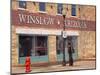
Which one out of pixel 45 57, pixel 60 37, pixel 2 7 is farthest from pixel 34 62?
pixel 2 7

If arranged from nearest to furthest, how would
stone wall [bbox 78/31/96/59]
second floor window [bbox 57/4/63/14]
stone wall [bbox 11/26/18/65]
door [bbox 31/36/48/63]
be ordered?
1. stone wall [bbox 11/26/18/65]
2. door [bbox 31/36/48/63]
3. second floor window [bbox 57/4/63/14]
4. stone wall [bbox 78/31/96/59]

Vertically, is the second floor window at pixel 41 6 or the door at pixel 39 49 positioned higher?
the second floor window at pixel 41 6

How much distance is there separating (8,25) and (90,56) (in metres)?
1.18

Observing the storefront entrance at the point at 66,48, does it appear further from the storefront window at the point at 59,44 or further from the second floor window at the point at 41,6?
the second floor window at the point at 41,6

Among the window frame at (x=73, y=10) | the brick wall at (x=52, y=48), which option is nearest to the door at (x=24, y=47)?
the brick wall at (x=52, y=48)

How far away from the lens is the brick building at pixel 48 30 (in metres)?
3.33

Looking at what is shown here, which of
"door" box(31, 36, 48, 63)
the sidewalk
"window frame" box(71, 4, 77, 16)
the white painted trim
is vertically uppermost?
"window frame" box(71, 4, 77, 16)

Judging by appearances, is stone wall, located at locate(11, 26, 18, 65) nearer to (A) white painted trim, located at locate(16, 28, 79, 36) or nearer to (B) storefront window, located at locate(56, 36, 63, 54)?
(A) white painted trim, located at locate(16, 28, 79, 36)

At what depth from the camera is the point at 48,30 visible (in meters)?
3.51

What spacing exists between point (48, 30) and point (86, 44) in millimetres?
567

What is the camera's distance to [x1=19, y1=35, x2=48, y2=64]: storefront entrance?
3344 millimetres

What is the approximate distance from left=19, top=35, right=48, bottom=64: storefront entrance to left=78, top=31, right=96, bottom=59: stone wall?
0.48 metres

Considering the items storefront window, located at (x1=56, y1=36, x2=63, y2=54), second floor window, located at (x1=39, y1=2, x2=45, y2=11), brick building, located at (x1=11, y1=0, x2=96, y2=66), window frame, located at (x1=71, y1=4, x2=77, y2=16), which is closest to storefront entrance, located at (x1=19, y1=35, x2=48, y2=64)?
brick building, located at (x1=11, y1=0, x2=96, y2=66)

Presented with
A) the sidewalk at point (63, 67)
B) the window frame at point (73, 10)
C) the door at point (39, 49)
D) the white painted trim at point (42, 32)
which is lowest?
the sidewalk at point (63, 67)
